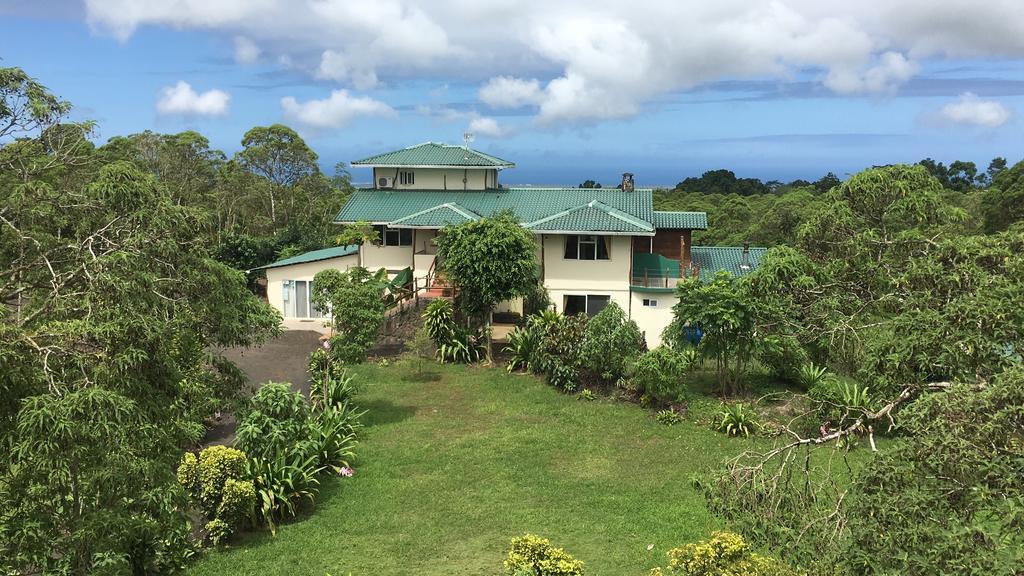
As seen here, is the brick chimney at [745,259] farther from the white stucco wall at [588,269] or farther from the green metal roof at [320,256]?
the green metal roof at [320,256]

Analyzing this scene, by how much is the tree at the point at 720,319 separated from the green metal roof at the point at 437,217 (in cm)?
901

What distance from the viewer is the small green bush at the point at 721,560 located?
701cm

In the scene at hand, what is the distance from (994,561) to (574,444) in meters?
11.8

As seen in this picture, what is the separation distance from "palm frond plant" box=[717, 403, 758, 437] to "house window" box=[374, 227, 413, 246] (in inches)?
550

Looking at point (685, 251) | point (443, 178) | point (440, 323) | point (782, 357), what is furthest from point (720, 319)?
point (443, 178)

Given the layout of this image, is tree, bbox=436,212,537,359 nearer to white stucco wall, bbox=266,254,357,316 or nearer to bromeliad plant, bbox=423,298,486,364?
bromeliad plant, bbox=423,298,486,364

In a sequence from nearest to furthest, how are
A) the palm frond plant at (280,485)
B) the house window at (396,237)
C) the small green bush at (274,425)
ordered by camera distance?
the palm frond plant at (280,485)
the small green bush at (274,425)
the house window at (396,237)

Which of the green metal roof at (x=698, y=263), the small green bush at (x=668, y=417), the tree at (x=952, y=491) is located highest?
the green metal roof at (x=698, y=263)

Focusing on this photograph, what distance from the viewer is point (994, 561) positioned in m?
4.19

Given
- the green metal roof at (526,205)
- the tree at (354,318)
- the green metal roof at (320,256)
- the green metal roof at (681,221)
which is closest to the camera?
the tree at (354,318)

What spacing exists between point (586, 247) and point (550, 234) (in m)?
1.27

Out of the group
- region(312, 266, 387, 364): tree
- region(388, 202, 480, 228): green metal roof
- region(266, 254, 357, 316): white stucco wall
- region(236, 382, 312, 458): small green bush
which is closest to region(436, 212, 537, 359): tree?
region(312, 266, 387, 364): tree

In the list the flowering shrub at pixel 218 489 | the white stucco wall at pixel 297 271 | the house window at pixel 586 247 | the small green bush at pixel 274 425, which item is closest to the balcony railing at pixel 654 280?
the house window at pixel 586 247

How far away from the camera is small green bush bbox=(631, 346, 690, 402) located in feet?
56.9
